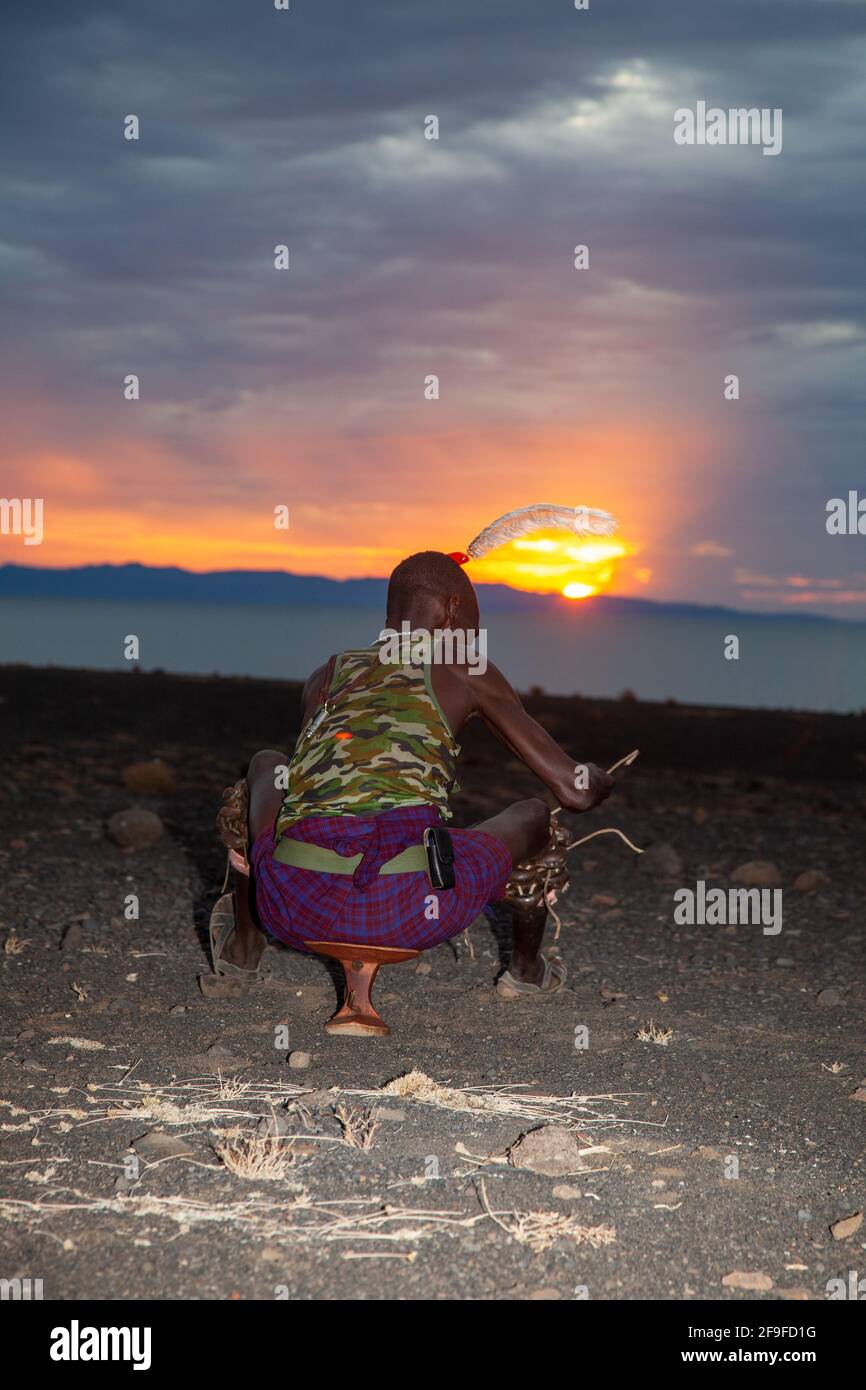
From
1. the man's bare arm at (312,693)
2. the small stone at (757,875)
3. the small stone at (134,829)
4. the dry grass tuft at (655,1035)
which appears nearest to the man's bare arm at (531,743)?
the man's bare arm at (312,693)

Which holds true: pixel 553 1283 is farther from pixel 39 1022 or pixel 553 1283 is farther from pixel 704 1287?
pixel 39 1022

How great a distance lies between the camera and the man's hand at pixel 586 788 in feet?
15.3

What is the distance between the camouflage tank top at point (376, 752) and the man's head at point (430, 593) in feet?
0.64

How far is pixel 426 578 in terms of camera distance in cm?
455

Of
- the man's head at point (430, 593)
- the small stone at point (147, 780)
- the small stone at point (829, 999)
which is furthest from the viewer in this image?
the small stone at point (147, 780)

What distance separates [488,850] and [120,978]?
1697 millimetres

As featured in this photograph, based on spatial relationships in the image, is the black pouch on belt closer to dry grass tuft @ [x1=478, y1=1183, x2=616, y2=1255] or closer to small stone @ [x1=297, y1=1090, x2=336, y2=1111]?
small stone @ [x1=297, y1=1090, x2=336, y2=1111]

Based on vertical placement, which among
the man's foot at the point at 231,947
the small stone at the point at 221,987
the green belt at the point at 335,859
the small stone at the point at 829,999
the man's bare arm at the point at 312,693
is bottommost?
the small stone at the point at 829,999

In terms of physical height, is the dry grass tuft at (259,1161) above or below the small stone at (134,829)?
below

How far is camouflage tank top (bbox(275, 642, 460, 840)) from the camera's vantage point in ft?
14.2

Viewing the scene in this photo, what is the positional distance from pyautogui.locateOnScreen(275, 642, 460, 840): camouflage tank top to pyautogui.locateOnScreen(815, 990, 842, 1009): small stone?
1.99 m

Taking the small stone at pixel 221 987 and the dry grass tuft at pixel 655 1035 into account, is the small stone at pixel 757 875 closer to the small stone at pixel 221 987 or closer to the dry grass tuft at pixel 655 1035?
the dry grass tuft at pixel 655 1035

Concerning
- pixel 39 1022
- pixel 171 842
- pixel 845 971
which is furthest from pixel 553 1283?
pixel 171 842

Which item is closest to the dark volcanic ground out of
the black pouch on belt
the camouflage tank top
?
the black pouch on belt
